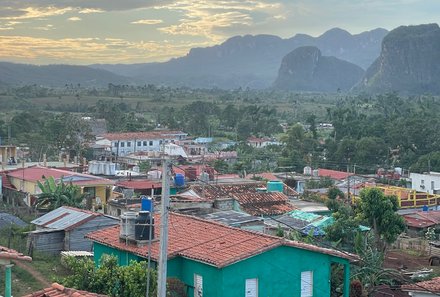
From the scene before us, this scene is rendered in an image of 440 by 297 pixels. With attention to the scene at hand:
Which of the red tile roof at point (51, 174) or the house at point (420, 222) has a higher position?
the red tile roof at point (51, 174)

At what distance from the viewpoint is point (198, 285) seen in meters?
11.5

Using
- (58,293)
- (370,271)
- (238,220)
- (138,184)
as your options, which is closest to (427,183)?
(138,184)

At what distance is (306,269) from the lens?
39.3ft

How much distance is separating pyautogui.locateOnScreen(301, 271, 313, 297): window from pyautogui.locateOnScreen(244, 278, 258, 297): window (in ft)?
3.40

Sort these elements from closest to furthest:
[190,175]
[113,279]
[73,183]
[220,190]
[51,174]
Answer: [113,279] < [220,190] < [73,183] < [190,175] < [51,174]

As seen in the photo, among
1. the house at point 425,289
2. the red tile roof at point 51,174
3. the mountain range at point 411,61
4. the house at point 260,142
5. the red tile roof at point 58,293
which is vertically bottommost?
the house at point 260,142

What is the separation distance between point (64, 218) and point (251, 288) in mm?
9986

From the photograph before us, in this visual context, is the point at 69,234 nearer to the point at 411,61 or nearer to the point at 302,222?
the point at 302,222

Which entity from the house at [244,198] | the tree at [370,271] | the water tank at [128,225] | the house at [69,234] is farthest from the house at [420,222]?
the water tank at [128,225]

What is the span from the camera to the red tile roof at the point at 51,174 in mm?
27438

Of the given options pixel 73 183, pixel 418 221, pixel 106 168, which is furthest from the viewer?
pixel 106 168

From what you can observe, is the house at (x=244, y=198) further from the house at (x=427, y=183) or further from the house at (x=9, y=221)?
the house at (x=427, y=183)

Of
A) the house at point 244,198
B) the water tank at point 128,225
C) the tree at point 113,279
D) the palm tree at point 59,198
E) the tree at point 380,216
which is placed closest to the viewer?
the tree at point 113,279

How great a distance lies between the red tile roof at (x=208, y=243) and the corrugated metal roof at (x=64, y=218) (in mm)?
5438
